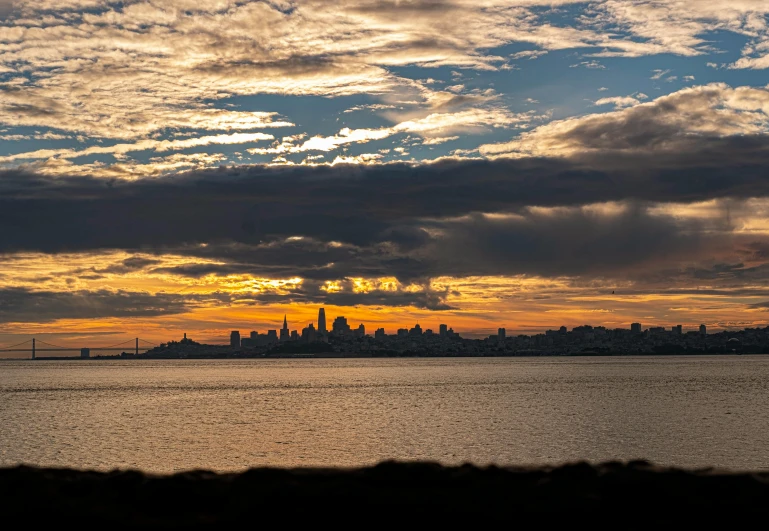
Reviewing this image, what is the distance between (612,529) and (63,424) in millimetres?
84066

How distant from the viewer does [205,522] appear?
14977mm

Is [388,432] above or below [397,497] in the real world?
below

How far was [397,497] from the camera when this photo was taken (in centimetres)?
1661

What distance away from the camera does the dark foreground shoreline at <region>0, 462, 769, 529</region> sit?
15242mm

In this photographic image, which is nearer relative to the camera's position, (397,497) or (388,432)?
(397,497)

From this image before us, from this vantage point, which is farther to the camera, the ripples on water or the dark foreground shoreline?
the ripples on water

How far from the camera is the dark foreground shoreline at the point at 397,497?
15242 millimetres

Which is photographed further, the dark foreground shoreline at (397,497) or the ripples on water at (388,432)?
the ripples on water at (388,432)

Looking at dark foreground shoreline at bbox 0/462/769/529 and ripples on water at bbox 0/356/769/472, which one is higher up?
dark foreground shoreline at bbox 0/462/769/529

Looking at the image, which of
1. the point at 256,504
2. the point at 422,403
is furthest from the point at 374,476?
the point at 422,403

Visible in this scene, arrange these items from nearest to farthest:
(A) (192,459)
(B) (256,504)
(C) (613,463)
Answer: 1. (B) (256,504)
2. (C) (613,463)
3. (A) (192,459)

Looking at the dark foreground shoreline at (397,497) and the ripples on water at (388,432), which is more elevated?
the dark foreground shoreline at (397,497)

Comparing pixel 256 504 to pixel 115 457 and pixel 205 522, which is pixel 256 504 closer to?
pixel 205 522

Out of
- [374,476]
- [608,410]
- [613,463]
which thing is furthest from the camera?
[608,410]
